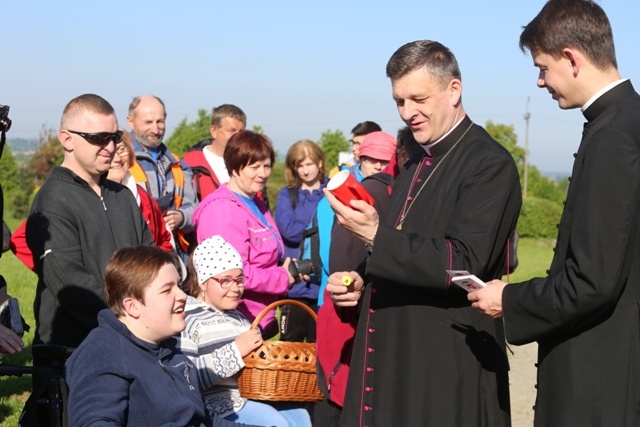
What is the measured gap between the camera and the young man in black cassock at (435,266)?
4004 mm

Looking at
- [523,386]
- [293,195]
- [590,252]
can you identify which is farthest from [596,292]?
[523,386]

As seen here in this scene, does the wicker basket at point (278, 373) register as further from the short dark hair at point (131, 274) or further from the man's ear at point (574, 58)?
the man's ear at point (574, 58)

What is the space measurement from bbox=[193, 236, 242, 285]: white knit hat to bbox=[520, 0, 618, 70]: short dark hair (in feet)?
8.93

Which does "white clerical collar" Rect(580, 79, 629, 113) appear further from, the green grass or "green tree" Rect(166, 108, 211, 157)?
"green tree" Rect(166, 108, 211, 157)

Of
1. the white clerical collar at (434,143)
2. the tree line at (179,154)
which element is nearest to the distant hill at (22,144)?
the tree line at (179,154)

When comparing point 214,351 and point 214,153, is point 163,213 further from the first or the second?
point 214,351

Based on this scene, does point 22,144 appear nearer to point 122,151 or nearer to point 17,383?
point 17,383

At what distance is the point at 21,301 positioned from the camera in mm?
12984

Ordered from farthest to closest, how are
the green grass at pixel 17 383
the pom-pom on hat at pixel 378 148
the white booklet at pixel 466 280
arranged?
the pom-pom on hat at pixel 378 148, the green grass at pixel 17 383, the white booklet at pixel 466 280

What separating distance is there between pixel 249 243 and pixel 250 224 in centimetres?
15

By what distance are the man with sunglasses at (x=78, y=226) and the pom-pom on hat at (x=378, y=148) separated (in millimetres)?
2776

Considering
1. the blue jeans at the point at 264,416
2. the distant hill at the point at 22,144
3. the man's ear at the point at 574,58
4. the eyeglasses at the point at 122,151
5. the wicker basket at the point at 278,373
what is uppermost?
the distant hill at the point at 22,144

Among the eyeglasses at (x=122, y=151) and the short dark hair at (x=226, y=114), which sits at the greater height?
the short dark hair at (x=226, y=114)

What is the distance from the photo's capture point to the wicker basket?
17.0 ft
